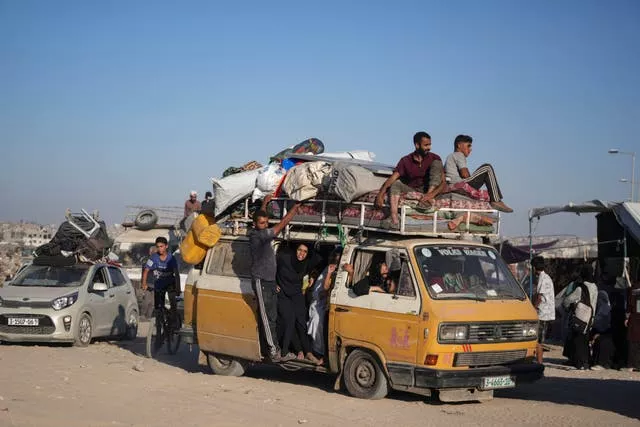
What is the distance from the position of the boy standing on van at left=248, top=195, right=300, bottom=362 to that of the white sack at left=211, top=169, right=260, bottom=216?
0.67m

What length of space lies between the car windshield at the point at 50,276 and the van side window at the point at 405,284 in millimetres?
8627

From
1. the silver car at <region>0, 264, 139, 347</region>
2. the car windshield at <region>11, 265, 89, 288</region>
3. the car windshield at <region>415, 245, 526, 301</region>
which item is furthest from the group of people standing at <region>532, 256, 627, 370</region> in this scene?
the car windshield at <region>11, 265, 89, 288</region>

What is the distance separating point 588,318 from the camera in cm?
1470

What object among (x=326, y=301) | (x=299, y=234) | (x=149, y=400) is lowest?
(x=149, y=400)

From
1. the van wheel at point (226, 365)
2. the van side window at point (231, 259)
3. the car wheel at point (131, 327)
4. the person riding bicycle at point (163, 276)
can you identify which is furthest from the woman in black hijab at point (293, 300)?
the car wheel at point (131, 327)

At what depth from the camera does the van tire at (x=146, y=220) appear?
2780cm

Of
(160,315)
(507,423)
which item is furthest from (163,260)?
(507,423)

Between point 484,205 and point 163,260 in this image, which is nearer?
point 484,205

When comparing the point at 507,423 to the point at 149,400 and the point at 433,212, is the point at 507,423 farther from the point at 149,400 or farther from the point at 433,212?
the point at 149,400

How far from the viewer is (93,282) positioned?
17797mm

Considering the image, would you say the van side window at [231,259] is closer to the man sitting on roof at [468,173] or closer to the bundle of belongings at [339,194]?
the bundle of belongings at [339,194]

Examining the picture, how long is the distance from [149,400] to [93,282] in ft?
25.1

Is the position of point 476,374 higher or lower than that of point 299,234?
lower

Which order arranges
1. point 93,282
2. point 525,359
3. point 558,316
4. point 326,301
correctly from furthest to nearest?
point 558,316 < point 93,282 < point 326,301 < point 525,359
